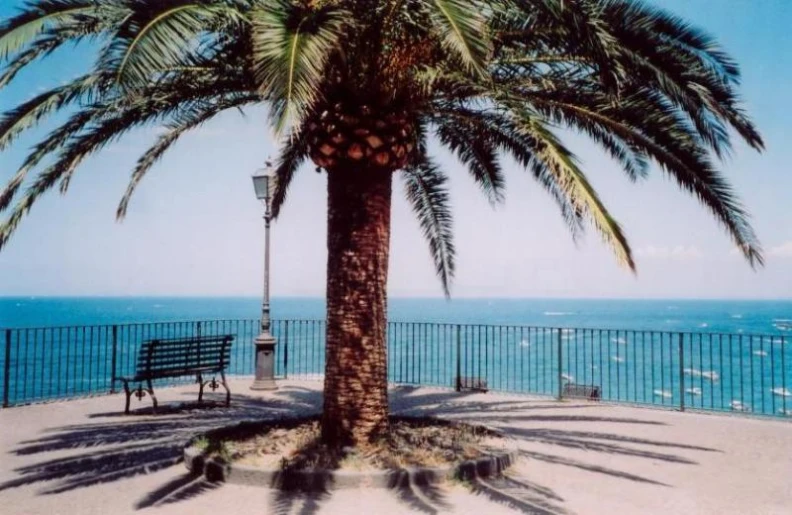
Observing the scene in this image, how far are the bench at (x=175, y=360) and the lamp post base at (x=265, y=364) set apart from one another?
1.33 m

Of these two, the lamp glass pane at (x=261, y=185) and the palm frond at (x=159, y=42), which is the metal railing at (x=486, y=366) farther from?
the palm frond at (x=159, y=42)

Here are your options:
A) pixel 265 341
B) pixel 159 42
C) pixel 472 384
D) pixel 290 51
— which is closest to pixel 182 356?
pixel 265 341

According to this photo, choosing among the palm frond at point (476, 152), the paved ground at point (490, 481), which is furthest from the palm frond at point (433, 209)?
the paved ground at point (490, 481)

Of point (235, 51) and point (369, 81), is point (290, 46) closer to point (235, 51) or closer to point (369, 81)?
point (369, 81)

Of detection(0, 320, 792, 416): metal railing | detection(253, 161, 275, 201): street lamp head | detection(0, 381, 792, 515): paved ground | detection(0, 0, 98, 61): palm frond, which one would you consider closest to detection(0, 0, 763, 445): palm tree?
detection(0, 0, 98, 61): palm frond

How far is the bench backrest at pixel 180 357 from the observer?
9.16m

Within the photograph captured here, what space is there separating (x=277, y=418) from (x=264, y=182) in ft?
16.1

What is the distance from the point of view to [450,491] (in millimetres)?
5578

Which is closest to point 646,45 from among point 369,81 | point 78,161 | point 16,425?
point 369,81

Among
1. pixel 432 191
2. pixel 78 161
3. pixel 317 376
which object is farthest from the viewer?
pixel 317 376

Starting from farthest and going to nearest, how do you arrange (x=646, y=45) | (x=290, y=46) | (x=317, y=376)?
Result: 1. (x=317, y=376)
2. (x=646, y=45)
3. (x=290, y=46)

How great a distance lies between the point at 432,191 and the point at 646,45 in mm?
5210

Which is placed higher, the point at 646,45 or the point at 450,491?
the point at 646,45

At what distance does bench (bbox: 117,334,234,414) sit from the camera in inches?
360
